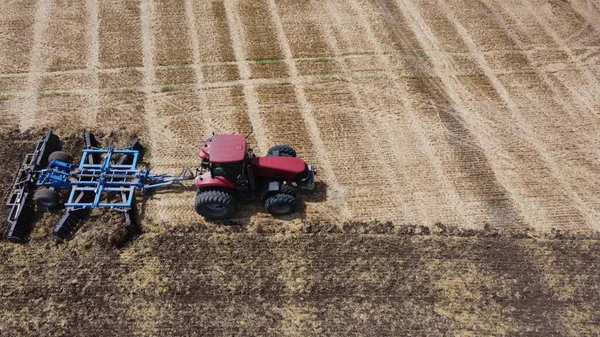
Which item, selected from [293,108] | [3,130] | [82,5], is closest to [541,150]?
[293,108]

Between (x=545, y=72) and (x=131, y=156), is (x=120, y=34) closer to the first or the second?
(x=131, y=156)

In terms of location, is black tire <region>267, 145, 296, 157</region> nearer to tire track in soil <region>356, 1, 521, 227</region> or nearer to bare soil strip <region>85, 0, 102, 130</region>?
tire track in soil <region>356, 1, 521, 227</region>

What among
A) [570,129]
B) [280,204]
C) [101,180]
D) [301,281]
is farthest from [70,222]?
[570,129]

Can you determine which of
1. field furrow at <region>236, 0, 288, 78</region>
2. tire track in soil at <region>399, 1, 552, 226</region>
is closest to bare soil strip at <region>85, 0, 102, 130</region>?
field furrow at <region>236, 0, 288, 78</region>

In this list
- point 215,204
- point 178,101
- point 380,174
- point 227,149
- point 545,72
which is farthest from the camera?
point 545,72

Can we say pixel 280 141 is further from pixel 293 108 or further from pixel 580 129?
pixel 580 129

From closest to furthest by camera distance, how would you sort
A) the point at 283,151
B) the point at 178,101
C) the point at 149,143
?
1. the point at 283,151
2. the point at 149,143
3. the point at 178,101

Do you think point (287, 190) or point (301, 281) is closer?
point (301, 281)
